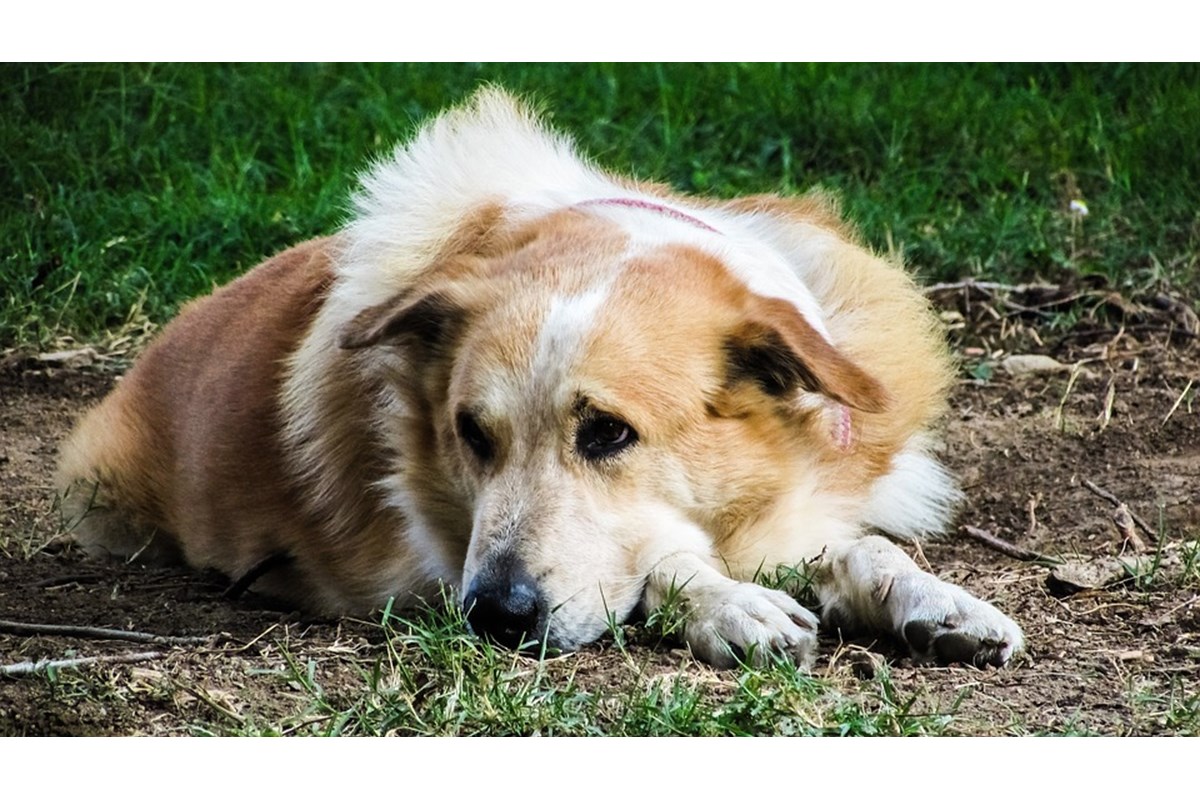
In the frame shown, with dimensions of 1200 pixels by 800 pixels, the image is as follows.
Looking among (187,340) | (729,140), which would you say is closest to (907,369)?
(187,340)

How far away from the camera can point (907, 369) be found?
4551 millimetres

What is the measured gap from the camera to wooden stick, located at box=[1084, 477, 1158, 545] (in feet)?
15.0

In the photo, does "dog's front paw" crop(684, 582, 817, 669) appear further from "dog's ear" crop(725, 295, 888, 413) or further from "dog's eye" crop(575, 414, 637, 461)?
"dog's ear" crop(725, 295, 888, 413)

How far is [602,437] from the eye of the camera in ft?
12.3

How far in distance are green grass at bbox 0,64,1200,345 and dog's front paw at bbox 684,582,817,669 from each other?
11.2 feet

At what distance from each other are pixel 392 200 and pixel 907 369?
1567 mm

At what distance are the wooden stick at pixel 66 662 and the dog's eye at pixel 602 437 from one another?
3.50ft

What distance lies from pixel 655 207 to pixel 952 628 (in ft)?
4.97

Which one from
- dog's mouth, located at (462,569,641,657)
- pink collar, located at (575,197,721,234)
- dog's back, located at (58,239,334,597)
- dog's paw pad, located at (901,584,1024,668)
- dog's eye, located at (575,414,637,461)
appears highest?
pink collar, located at (575,197,721,234)

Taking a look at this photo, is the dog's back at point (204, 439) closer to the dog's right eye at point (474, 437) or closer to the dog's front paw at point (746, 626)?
the dog's right eye at point (474, 437)

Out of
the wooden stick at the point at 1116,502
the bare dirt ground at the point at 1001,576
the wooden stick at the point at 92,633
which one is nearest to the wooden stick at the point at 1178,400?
the bare dirt ground at the point at 1001,576

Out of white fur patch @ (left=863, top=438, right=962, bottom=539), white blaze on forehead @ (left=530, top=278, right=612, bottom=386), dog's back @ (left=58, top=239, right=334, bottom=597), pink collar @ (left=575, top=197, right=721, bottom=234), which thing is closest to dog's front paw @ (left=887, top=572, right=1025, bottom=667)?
white fur patch @ (left=863, top=438, right=962, bottom=539)

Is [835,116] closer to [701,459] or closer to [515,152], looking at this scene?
[515,152]

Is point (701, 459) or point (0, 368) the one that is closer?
point (701, 459)
